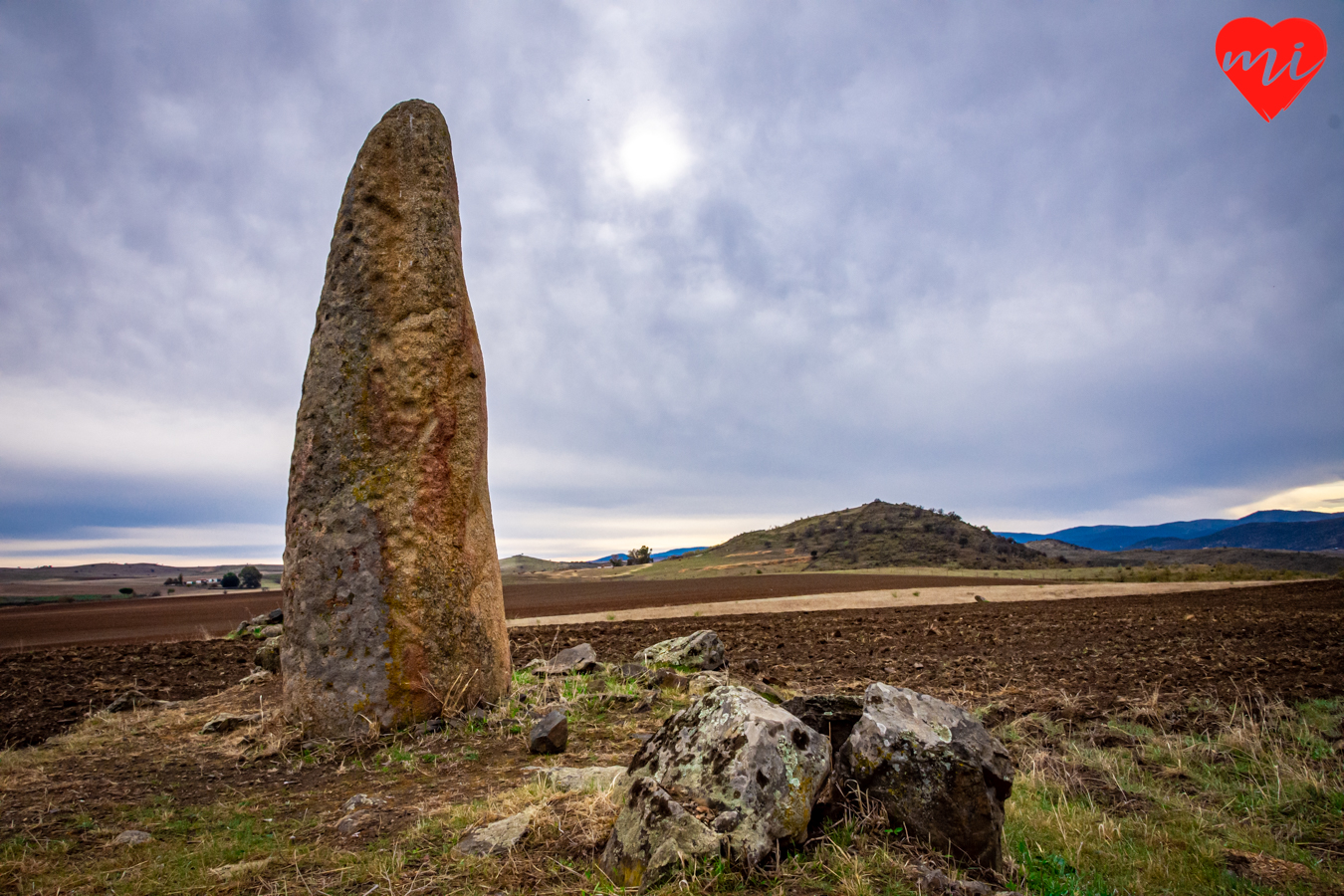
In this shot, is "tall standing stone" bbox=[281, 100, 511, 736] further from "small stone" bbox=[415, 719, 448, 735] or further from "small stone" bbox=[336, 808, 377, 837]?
"small stone" bbox=[336, 808, 377, 837]

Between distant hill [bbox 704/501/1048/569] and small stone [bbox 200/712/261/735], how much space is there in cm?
7768

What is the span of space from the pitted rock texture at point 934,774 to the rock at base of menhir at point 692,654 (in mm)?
7446

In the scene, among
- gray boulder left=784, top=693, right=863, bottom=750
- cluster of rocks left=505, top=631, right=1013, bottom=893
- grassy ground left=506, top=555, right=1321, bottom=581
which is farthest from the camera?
grassy ground left=506, top=555, right=1321, bottom=581

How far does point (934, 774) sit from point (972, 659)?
37.1 ft

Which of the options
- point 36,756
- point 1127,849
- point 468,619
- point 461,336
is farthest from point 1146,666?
point 36,756

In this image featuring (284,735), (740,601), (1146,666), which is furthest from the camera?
(740,601)

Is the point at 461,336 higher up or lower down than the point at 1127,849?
higher up

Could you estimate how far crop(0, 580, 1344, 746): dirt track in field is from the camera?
33.6ft

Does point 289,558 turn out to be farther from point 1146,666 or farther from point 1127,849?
point 1146,666

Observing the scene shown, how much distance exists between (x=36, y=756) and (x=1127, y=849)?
10732mm

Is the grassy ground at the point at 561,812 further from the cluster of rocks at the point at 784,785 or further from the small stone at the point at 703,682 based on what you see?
the small stone at the point at 703,682

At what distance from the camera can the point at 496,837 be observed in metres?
4.49

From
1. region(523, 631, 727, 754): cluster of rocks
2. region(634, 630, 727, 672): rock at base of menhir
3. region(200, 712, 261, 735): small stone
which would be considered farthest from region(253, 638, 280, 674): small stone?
region(634, 630, 727, 672): rock at base of menhir

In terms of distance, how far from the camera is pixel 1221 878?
14.4ft
